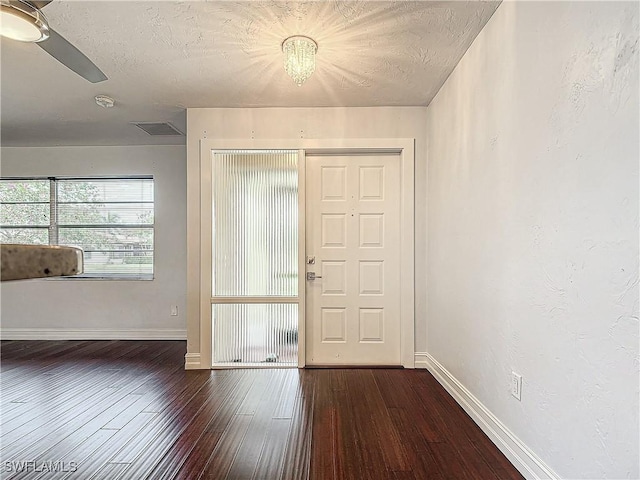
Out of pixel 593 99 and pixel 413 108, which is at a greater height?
pixel 413 108

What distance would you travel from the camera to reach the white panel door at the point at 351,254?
3.49 metres

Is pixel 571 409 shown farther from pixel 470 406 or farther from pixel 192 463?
pixel 192 463

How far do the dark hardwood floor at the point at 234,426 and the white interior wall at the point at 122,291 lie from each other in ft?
3.73

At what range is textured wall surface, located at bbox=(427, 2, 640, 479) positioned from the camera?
119cm

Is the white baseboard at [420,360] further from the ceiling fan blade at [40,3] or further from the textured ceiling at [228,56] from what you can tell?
the ceiling fan blade at [40,3]

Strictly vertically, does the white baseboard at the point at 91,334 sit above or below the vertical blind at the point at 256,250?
below

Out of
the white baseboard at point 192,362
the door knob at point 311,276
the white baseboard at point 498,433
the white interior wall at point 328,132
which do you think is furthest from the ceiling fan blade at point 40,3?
the white baseboard at point 498,433

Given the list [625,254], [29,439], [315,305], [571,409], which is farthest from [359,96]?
[29,439]

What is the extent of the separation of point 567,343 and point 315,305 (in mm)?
2297

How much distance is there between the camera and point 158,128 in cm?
402

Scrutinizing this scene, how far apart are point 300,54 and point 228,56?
56 centimetres

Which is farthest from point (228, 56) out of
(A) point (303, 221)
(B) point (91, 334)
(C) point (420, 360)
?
(B) point (91, 334)

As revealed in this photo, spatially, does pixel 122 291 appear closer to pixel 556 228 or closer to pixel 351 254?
pixel 351 254

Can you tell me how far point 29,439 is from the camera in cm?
211
